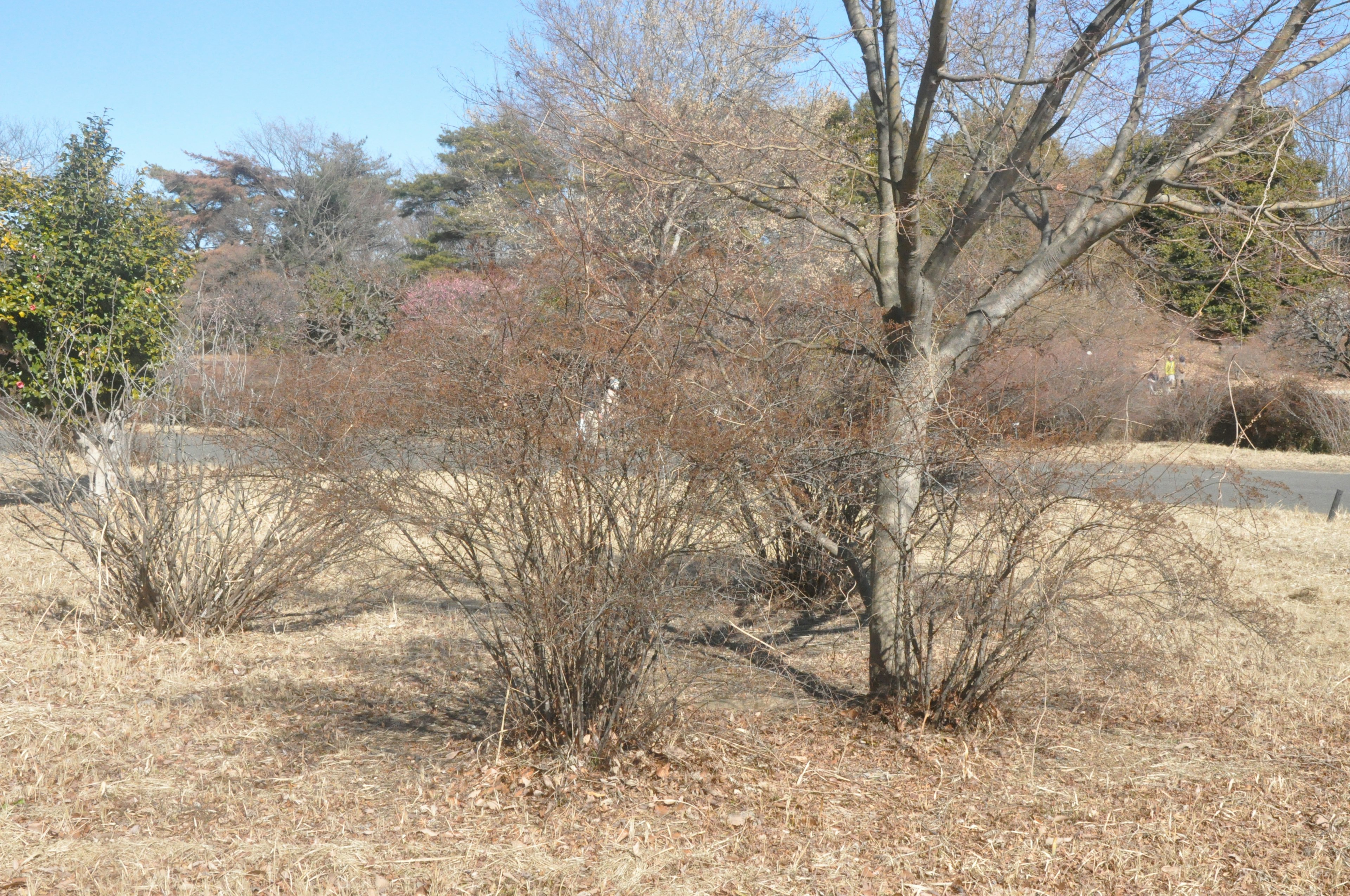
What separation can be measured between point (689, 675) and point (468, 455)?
1.53 m

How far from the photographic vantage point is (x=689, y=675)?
4711 mm

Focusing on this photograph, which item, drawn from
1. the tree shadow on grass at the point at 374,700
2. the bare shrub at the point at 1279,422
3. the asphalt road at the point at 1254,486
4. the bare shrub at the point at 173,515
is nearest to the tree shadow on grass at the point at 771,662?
the tree shadow on grass at the point at 374,700

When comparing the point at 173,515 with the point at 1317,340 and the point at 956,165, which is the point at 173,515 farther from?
the point at 1317,340

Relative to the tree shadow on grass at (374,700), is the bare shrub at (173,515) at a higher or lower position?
higher

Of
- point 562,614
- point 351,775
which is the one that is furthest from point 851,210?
point 351,775

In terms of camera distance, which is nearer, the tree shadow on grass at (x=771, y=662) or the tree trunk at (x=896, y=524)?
the tree trunk at (x=896, y=524)

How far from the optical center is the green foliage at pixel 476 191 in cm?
1138

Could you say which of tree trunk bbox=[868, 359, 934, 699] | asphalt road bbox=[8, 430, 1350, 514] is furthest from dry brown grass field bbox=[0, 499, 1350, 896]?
asphalt road bbox=[8, 430, 1350, 514]

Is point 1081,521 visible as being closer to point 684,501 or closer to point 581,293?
point 684,501

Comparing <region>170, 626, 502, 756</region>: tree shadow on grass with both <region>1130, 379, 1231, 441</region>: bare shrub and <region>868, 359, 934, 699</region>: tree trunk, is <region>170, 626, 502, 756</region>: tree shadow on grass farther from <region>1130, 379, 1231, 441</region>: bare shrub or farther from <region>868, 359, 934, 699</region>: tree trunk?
<region>1130, 379, 1231, 441</region>: bare shrub

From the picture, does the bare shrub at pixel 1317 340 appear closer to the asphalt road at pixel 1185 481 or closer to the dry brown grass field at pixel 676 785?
the asphalt road at pixel 1185 481

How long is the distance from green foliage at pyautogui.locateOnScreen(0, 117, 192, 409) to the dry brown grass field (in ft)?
17.9

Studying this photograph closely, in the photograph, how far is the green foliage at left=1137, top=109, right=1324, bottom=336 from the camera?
4.51 metres

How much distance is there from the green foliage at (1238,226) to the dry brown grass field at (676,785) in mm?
1931
